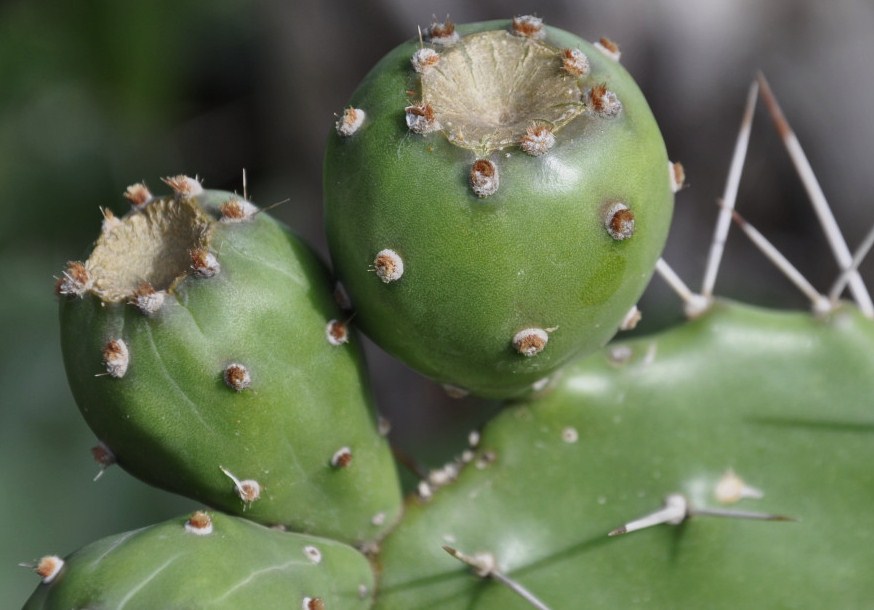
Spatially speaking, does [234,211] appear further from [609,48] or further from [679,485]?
[679,485]

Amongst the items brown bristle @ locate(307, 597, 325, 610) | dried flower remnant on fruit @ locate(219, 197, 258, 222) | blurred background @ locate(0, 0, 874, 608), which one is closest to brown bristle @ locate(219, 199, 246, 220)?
dried flower remnant on fruit @ locate(219, 197, 258, 222)

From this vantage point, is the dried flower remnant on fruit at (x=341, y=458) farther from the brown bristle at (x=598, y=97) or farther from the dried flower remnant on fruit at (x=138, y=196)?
the brown bristle at (x=598, y=97)

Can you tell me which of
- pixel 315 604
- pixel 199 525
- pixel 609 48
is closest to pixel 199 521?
pixel 199 525

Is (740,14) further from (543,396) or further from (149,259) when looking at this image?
(149,259)

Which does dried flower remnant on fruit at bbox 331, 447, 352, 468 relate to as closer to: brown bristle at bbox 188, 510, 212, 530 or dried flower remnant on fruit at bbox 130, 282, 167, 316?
brown bristle at bbox 188, 510, 212, 530

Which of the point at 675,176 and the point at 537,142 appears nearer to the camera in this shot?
the point at 537,142

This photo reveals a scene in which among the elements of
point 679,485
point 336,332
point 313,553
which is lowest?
point 679,485

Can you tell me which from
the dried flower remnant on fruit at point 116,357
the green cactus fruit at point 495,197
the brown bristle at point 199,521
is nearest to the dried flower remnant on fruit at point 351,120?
the green cactus fruit at point 495,197
